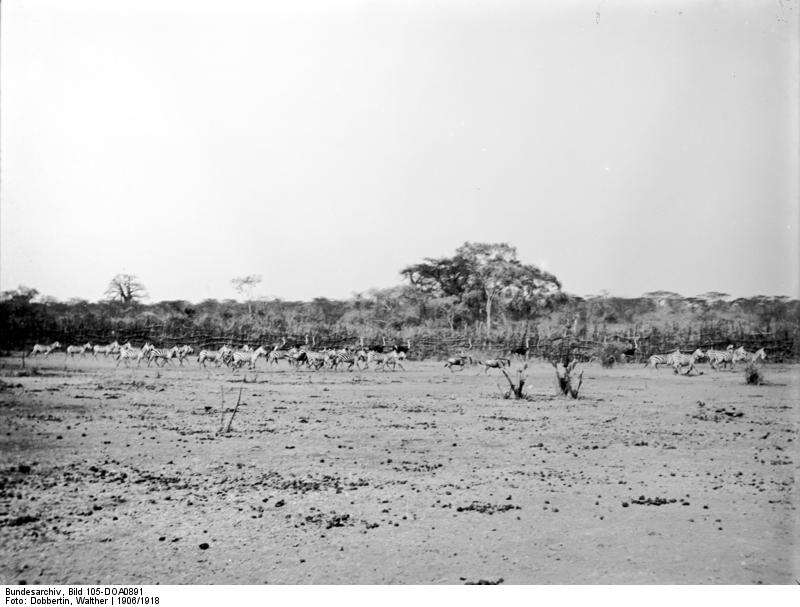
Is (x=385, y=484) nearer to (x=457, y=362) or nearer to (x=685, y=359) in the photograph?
(x=457, y=362)

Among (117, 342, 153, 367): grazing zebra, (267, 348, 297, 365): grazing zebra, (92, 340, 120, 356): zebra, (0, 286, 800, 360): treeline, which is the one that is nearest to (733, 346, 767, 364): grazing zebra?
(0, 286, 800, 360): treeline

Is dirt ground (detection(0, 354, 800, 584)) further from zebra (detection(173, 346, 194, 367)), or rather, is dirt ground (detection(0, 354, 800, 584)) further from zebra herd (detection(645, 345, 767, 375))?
zebra (detection(173, 346, 194, 367))

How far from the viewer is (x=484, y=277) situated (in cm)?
828

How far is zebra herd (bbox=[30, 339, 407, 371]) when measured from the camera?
8.75 meters

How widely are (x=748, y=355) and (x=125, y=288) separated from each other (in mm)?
8623

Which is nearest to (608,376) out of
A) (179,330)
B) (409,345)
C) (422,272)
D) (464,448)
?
(409,345)

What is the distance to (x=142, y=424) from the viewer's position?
6289 millimetres

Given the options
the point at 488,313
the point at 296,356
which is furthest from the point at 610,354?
the point at 296,356

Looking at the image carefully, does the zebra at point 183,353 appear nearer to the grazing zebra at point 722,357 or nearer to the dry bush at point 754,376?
the dry bush at point 754,376

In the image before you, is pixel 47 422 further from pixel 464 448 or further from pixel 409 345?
pixel 409 345

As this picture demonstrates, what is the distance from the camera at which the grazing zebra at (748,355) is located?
828 centimetres

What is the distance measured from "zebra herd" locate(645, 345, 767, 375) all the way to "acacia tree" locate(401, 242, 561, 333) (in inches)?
118

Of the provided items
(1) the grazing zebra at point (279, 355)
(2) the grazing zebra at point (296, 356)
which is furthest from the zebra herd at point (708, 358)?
(1) the grazing zebra at point (279, 355)

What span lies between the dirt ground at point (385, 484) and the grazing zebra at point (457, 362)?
6.31ft
